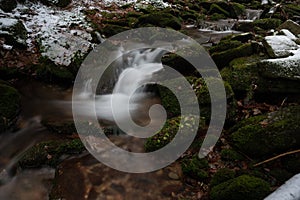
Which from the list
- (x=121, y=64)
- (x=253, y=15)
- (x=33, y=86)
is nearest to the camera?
(x=33, y=86)

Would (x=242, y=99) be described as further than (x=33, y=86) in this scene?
No

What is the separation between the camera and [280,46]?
21.1ft

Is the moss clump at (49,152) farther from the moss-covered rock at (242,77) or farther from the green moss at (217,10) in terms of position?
the green moss at (217,10)

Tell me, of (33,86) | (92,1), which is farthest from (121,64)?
(92,1)

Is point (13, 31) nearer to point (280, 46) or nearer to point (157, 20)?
point (157, 20)

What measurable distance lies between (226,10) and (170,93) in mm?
10656

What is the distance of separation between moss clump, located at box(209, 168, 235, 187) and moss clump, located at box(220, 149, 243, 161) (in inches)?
16.2

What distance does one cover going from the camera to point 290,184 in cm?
297

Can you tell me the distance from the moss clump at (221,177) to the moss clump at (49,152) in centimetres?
231

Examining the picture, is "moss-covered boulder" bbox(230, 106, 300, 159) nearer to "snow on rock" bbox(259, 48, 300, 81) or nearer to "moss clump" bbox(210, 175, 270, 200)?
"moss clump" bbox(210, 175, 270, 200)

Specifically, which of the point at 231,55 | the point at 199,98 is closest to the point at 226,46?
the point at 231,55

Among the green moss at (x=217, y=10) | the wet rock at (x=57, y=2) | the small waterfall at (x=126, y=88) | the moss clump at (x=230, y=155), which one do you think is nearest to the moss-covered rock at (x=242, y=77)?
the moss clump at (x=230, y=155)

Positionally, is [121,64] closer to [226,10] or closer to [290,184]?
[290,184]

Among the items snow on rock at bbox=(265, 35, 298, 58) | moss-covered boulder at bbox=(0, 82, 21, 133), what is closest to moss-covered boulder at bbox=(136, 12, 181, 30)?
snow on rock at bbox=(265, 35, 298, 58)
